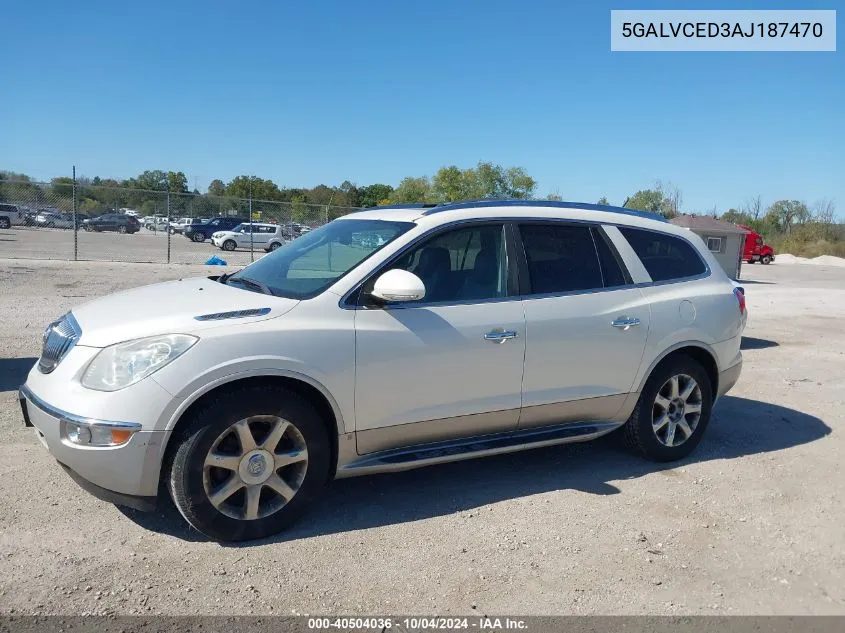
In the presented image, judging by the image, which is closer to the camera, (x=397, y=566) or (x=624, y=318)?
(x=397, y=566)

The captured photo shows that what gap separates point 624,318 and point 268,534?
266cm

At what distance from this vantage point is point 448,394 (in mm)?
4188

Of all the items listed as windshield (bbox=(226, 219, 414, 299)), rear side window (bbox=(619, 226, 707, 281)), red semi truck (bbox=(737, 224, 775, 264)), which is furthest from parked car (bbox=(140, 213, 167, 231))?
rear side window (bbox=(619, 226, 707, 281))

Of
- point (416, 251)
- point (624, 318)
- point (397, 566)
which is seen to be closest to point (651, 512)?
point (624, 318)

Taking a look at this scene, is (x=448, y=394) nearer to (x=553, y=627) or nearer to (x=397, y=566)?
(x=397, y=566)

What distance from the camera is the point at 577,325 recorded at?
4613 mm

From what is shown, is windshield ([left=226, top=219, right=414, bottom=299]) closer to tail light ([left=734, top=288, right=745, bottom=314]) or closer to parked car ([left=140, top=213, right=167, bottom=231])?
tail light ([left=734, top=288, right=745, bottom=314])

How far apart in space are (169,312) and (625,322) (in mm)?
2891

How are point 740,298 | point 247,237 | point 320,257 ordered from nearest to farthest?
point 320,257 < point 740,298 < point 247,237

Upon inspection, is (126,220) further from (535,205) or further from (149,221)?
(535,205)

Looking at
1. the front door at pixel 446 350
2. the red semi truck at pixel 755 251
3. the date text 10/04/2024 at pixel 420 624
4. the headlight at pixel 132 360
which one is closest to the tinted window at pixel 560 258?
the front door at pixel 446 350

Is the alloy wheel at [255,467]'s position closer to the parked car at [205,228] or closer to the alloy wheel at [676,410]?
the alloy wheel at [676,410]

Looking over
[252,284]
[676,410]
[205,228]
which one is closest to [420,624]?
[252,284]

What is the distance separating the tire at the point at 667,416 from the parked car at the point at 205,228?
3512cm
